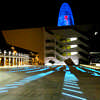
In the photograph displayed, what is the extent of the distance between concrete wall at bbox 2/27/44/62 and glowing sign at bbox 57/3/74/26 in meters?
19.3

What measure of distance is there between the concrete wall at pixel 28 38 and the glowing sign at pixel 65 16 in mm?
19315

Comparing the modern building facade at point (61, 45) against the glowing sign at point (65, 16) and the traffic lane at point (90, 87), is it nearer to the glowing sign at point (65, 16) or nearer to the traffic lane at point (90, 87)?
the glowing sign at point (65, 16)

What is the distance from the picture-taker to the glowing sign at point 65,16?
279ft

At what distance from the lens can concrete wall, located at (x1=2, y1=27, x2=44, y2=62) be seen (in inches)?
2714

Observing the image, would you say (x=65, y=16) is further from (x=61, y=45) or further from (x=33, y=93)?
(x=33, y=93)

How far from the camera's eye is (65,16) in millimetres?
86750

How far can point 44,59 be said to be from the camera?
2645 inches

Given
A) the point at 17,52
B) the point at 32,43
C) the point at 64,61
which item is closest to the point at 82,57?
the point at 64,61

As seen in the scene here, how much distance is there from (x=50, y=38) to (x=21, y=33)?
1573 cm

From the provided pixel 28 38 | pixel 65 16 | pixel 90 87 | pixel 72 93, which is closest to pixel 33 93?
pixel 72 93

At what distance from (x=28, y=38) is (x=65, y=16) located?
26.9 m

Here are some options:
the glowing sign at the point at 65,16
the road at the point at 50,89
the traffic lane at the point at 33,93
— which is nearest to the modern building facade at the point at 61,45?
the glowing sign at the point at 65,16

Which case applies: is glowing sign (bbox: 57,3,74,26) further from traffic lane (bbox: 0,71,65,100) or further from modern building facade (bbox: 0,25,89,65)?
traffic lane (bbox: 0,71,65,100)

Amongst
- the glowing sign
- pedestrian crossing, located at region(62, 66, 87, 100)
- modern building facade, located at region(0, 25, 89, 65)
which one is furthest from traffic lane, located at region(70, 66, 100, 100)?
the glowing sign
